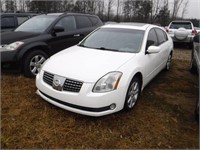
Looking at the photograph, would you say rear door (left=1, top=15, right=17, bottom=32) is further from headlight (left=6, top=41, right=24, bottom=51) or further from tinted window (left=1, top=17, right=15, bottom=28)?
headlight (left=6, top=41, right=24, bottom=51)

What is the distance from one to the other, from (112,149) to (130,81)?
112 cm

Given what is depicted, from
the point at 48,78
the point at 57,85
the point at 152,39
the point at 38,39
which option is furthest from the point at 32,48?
the point at 152,39

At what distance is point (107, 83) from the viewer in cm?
314

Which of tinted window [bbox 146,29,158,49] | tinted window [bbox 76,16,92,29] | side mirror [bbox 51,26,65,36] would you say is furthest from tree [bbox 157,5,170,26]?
side mirror [bbox 51,26,65,36]

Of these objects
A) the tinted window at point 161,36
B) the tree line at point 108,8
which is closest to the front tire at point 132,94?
the tinted window at point 161,36

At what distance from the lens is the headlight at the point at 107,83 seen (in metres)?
3.10

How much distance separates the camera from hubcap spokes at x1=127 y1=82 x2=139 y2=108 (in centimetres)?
354

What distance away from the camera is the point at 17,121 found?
10.7 feet

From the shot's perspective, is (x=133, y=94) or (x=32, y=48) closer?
(x=133, y=94)

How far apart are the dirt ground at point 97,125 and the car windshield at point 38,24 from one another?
1.86 metres

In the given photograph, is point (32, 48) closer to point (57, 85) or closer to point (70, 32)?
point (70, 32)

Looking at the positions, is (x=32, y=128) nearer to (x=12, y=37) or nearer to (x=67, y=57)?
A: (x=67, y=57)

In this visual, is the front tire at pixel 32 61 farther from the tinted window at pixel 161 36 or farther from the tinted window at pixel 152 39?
the tinted window at pixel 161 36

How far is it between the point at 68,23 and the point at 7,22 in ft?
9.86
